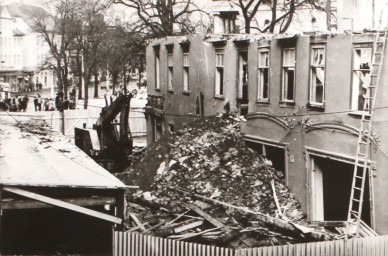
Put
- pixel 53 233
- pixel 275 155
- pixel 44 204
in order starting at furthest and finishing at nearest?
pixel 275 155 → pixel 53 233 → pixel 44 204

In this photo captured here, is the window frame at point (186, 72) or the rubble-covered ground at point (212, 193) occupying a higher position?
the window frame at point (186, 72)

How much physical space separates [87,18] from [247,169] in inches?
1797

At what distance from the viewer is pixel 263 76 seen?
21.0m

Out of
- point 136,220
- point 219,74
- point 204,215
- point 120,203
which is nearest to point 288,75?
point 219,74

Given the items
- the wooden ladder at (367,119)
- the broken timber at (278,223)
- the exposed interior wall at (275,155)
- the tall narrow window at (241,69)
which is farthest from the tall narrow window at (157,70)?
the wooden ladder at (367,119)

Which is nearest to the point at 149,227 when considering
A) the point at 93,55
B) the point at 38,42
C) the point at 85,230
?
the point at 85,230

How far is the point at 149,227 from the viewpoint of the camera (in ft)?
52.1

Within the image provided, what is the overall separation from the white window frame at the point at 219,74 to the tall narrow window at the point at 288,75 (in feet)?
14.9

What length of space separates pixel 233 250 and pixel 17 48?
269 ft

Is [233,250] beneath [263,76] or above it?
beneath

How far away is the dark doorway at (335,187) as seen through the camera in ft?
60.4

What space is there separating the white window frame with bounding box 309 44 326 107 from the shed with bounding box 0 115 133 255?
22.7 feet

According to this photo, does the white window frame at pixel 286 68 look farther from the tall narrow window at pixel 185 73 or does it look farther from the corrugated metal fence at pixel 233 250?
the tall narrow window at pixel 185 73

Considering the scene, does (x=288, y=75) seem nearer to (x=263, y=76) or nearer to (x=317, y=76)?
(x=263, y=76)
